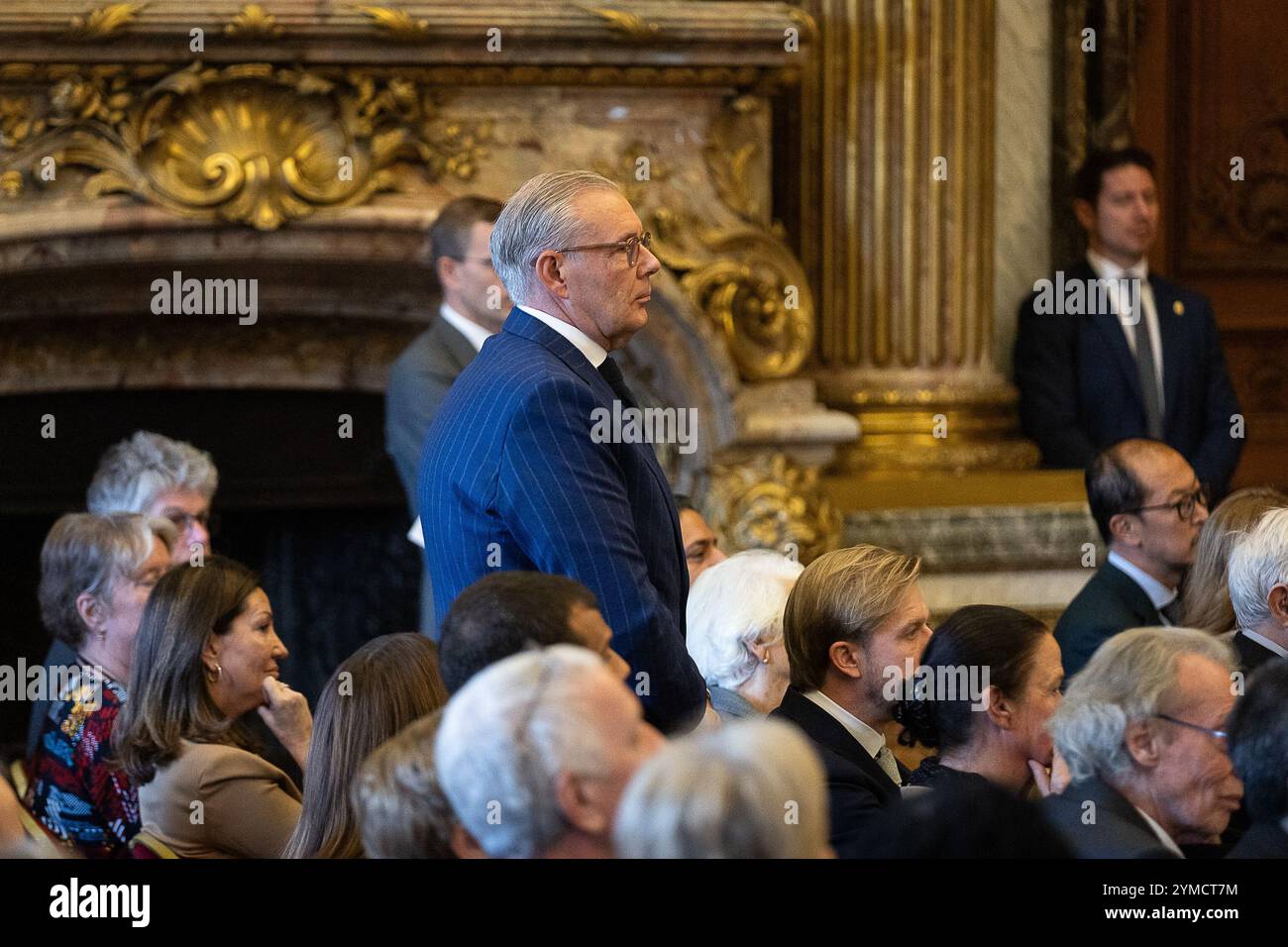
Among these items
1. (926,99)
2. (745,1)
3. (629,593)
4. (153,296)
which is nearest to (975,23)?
(926,99)

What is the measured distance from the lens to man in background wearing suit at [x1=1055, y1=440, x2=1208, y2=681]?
3705 mm

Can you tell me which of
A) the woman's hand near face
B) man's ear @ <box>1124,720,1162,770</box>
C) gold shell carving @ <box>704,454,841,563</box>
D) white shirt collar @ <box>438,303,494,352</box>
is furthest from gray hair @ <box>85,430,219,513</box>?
man's ear @ <box>1124,720,1162,770</box>

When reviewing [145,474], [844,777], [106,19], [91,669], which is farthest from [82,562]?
[106,19]

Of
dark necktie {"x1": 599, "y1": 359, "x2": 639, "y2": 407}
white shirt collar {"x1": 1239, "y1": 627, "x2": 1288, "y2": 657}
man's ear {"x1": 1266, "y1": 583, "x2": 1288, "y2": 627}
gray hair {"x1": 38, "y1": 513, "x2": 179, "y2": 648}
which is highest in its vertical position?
dark necktie {"x1": 599, "y1": 359, "x2": 639, "y2": 407}

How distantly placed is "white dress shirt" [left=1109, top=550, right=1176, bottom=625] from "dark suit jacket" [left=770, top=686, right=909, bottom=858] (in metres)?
1.22

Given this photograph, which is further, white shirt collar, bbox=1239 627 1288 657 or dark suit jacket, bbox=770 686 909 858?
white shirt collar, bbox=1239 627 1288 657

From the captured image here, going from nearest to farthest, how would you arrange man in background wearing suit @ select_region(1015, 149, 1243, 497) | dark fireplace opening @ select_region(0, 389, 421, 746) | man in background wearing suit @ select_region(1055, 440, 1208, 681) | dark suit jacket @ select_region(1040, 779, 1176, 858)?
dark suit jacket @ select_region(1040, 779, 1176, 858) → man in background wearing suit @ select_region(1055, 440, 1208, 681) → man in background wearing suit @ select_region(1015, 149, 1243, 497) → dark fireplace opening @ select_region(0, 389, 421, 746)

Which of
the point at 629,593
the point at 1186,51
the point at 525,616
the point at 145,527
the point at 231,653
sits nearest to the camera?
the point at 525,616

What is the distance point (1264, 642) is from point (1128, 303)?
238 cm

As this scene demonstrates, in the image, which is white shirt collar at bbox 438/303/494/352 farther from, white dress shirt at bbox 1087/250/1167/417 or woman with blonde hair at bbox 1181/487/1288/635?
white dress shirt at bbox 1087/250/1167/417

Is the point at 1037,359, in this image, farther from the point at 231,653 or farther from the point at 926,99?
the point at 231,653

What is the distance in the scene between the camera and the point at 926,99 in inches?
210

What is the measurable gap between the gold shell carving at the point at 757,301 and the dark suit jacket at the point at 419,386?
98cm

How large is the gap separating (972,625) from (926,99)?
300 centimetres
